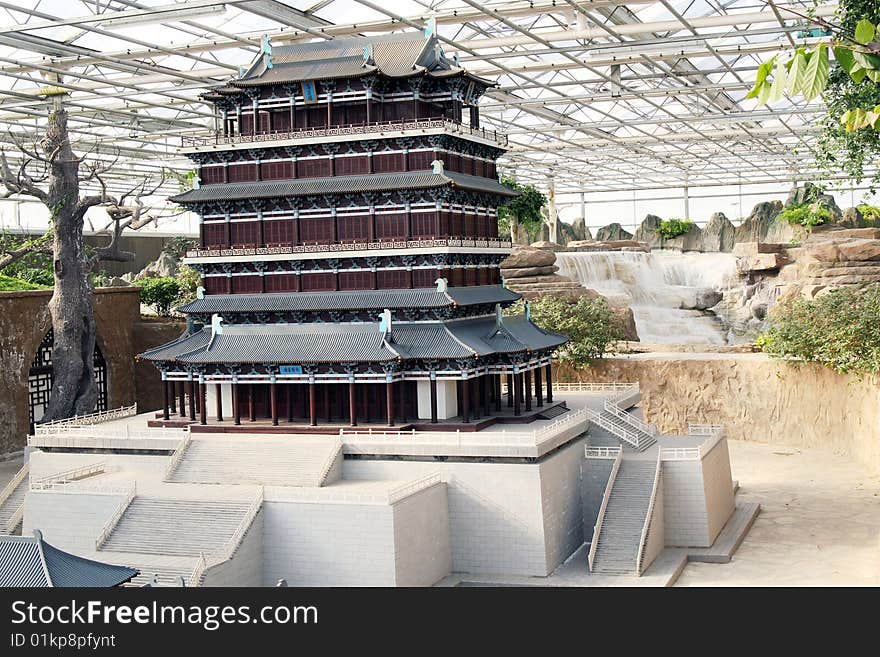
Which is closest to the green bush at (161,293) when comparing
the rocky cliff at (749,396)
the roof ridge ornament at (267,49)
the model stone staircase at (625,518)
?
the rocky cliff at (749,396)

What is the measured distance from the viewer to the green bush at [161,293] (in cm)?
4925

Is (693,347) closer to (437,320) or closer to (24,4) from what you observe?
(437,320)

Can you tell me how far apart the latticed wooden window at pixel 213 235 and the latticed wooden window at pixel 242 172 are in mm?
1508

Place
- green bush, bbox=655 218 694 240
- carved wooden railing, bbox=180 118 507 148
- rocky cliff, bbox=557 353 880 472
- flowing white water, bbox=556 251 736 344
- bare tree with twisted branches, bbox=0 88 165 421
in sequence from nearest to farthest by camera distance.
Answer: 1. carved wooden railing, bbox=180 118 507 148
2. bare tree with twisted branches, bbox=0 88 165 421
3. rocky cliff, bbox=557 353 880 472
4. flowing white water, bbox=556 251 736 344
5. green bush, bbox=655 218 694 240

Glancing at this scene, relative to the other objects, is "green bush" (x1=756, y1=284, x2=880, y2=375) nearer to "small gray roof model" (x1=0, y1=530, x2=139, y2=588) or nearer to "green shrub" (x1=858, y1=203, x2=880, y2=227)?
"green shrub" (x1=858, y1=203, x2=880, y2=227)

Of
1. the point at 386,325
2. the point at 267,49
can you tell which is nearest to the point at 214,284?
the point at 386,325

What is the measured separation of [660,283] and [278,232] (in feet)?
118

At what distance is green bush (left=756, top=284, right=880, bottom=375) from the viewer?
38500 millimetres

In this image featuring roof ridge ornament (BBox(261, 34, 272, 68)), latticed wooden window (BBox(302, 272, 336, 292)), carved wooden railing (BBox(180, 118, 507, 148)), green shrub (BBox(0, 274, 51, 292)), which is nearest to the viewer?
carved wooden railing (BBox(180, 118, 507, 148))

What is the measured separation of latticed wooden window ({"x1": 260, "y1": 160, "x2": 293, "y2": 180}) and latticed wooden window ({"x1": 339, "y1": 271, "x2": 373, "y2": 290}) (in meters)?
3.62

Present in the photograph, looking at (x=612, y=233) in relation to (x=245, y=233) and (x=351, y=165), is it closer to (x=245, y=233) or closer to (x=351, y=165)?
(x=351, y=165)

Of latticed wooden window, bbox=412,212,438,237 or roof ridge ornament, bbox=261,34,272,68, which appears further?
roof ridge ornament, bbox=261,34,272,68

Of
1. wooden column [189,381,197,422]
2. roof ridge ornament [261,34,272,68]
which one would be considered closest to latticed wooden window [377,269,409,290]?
wooden column [189,381,197,422]

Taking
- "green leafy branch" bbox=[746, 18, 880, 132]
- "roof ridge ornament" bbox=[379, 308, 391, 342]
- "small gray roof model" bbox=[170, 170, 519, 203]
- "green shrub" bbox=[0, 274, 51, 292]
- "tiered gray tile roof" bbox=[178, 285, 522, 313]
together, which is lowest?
"roof ridge ornament" bbox=[379, 308, 391, 342]
